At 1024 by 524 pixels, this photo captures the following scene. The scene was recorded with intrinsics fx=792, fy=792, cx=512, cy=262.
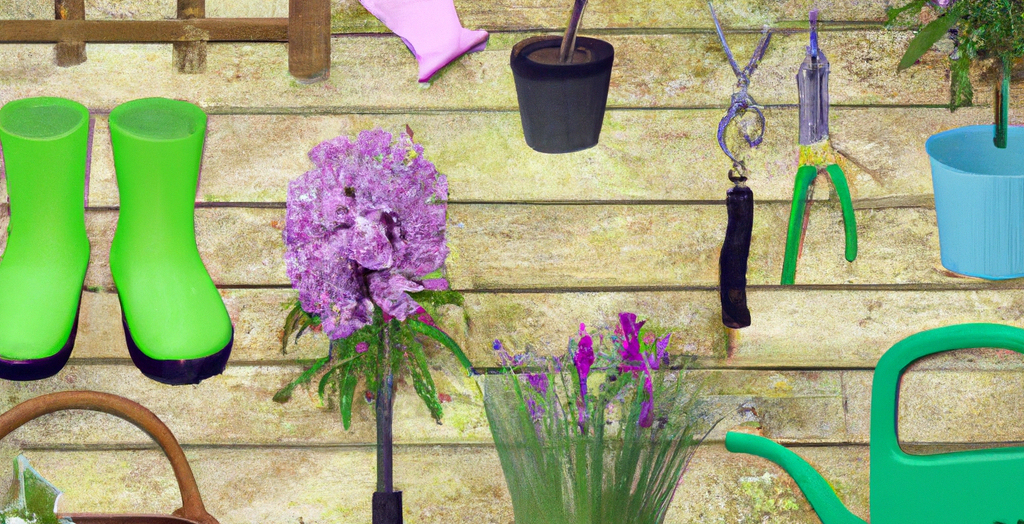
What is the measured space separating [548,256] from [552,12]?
1.21ft

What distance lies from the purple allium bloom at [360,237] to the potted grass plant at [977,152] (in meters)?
0.72

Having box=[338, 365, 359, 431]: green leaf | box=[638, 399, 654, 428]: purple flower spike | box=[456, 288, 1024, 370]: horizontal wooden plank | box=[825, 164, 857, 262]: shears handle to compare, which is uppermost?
box=[825, 164, 857, 262]: shears handle

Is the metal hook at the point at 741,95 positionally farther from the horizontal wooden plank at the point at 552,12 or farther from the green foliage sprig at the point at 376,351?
the green foliage sprig at the point at 376,351

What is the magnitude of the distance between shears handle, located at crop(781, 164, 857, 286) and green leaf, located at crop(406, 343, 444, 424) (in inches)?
22.0

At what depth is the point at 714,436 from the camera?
123 cm

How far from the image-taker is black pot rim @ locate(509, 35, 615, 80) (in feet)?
3.53

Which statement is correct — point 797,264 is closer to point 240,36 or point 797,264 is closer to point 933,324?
point 933,324

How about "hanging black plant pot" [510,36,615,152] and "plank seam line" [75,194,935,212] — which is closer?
"hanging black plant pot" [510,36,615,152]

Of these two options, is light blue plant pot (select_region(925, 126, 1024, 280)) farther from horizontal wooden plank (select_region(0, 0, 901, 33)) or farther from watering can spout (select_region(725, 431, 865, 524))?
watering can spout (select_region(725, 431, 865, 524))

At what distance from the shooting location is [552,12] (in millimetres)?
1193

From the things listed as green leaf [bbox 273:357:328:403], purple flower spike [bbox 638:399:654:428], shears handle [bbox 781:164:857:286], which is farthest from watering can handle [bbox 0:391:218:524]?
Answer: shears handle [bbox 781:164:857:286]

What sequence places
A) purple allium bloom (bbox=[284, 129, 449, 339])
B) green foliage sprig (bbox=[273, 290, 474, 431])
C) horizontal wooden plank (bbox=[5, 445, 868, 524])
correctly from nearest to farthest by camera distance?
purple allium bloom (bbox=[284, 129, 449, 339])
green foliage sprig (bbox=[273, 290, 474, 431])
horizontal wooden plank (bbox=[5, 445, 868, 524])

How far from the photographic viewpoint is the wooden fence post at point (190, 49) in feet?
3.92

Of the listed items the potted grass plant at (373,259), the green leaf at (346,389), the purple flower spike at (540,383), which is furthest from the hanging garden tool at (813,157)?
the green leaf at (346,389)
